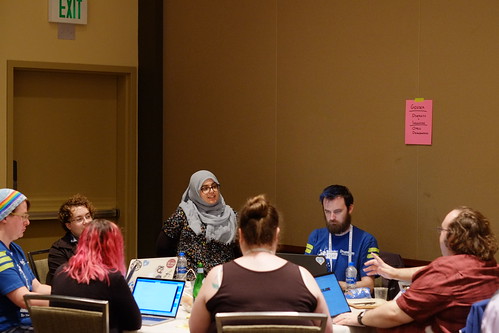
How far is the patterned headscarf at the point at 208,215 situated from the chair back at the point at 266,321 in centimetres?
184

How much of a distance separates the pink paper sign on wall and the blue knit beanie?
250 centimetres

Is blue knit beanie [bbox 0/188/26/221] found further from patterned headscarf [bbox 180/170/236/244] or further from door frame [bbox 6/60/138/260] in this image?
door frame [bbox 6/60/138/260]

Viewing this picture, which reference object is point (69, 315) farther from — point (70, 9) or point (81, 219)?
point (70, 9)

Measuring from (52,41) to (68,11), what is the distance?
0.96 feet

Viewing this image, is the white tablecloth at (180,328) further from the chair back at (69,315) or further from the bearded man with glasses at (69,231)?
the bearded man with glasses at (69,231)

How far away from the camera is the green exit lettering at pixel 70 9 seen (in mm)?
6176

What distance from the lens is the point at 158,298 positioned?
3.44 metres

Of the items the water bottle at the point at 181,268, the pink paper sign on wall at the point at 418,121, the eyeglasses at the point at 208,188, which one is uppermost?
the pink paper sign on wall at the point at 418,121

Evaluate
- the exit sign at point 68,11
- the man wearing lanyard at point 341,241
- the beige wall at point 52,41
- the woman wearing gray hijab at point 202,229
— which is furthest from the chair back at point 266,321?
the exit sign at point 68,11

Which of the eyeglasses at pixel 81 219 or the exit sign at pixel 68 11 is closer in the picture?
the eyeglasses at pixel 81 219

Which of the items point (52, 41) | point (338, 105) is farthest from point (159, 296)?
point (52, 41)

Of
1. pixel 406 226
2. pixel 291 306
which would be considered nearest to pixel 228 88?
pixel 406 226

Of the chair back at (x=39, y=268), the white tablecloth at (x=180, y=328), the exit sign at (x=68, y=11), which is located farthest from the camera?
the exit sign at (x=68, y=11)

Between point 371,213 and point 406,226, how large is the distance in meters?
0.30
